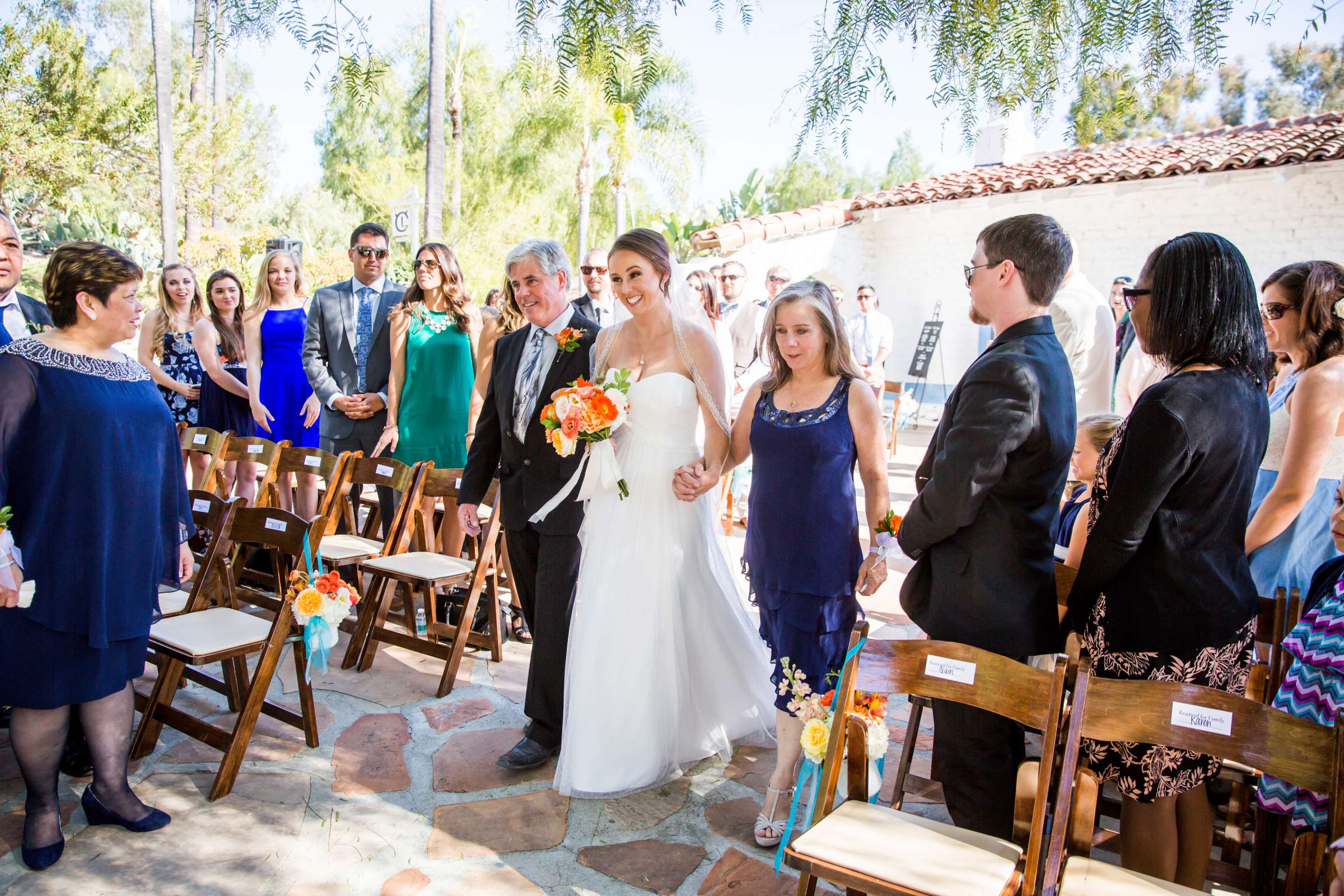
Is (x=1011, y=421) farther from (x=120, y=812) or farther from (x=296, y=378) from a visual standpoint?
(x=296, y=378)

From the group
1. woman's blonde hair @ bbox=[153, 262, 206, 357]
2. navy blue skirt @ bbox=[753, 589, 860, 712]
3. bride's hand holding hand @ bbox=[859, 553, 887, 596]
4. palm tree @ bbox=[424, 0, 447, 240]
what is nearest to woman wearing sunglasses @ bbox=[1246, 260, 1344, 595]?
bride's hand holding hand @ bbox=[859, 553, 887, 596]

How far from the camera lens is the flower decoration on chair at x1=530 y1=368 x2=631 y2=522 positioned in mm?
3277

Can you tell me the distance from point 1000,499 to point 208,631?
309 centimetres

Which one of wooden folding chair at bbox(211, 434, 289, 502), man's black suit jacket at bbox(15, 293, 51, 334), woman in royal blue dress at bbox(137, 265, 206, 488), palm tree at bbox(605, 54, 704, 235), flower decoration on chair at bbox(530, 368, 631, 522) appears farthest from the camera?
palm tree at bbox(605, 54, 704, 235)

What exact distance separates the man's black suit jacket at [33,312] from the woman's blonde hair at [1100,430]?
550cm

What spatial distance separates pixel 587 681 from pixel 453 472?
1.81 meters

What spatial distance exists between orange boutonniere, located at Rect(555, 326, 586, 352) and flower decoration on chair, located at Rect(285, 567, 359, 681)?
1.33 m

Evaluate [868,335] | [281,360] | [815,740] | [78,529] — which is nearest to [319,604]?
[78,529]

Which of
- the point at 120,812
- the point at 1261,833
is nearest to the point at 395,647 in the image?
the point at 120,812

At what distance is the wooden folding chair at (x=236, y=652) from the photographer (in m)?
3.32

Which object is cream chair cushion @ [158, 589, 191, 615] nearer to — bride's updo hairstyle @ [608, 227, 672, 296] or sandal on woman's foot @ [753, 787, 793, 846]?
bride's updo hairstyle @ [608, 227, 672, 296]

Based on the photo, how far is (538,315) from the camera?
3.73 m

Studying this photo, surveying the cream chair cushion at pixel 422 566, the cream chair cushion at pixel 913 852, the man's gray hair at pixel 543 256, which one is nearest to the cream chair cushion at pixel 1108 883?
the cream chair cushion at pixel 913 852

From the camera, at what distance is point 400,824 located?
10.3 ft
